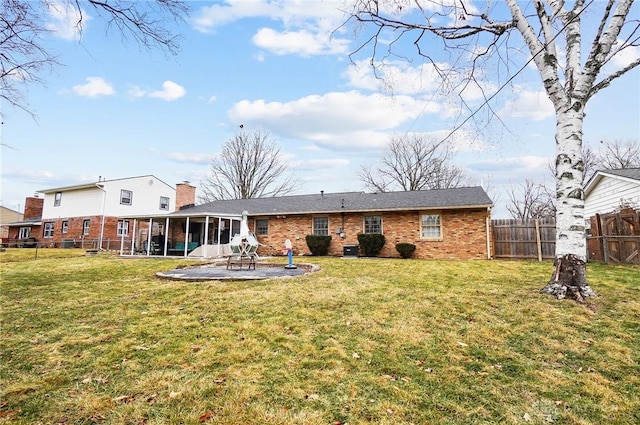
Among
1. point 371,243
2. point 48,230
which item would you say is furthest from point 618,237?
point 48,230

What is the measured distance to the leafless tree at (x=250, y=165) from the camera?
3092 centimetres

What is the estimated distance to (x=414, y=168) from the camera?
30.0 meters

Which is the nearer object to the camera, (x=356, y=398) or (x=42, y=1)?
(x=356, y=398)

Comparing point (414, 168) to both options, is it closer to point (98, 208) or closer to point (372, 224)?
point (372, 224)

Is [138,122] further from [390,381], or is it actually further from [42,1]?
[390,381]

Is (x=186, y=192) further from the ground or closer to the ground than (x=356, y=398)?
further from the ground

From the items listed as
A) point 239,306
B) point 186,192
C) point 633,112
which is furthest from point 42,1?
point 186,192

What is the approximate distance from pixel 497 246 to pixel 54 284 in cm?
1539

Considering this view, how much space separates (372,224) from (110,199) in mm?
20574

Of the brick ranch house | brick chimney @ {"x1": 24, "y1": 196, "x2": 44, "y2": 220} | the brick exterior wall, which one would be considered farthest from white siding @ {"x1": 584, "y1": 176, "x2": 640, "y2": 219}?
brick chimney @ {"x1": 24, "y1": 196, "x2": 44, "y2": 220}

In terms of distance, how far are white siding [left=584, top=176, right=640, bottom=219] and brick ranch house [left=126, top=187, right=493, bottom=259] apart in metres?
4.70

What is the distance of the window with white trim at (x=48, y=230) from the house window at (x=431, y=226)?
29.0m

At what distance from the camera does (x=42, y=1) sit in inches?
171

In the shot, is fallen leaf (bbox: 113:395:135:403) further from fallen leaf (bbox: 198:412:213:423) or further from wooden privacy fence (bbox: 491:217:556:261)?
wooden privacy fence (bbox: 491:217:556:261)
